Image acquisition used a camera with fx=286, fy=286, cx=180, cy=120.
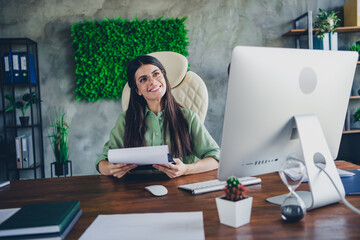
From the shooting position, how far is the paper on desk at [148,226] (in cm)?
68

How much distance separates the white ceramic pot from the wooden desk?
15 mm

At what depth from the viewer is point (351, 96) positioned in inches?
128

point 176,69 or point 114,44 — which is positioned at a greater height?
point 114,44

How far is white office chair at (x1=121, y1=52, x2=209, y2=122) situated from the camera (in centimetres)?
202

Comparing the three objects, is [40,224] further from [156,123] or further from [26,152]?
[26,152]

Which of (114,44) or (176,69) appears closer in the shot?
(176,69)

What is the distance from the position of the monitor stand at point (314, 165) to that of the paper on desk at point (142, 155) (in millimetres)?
432

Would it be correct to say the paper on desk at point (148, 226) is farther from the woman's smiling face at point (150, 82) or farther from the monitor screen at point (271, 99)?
the woman's smiling face at point (150, 82)

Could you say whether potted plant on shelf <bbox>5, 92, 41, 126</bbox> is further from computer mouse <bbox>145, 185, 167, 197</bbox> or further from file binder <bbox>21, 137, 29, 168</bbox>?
computer mouse <bbox>145, 185, 167, 197</bbox>

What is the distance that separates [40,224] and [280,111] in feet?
2.27

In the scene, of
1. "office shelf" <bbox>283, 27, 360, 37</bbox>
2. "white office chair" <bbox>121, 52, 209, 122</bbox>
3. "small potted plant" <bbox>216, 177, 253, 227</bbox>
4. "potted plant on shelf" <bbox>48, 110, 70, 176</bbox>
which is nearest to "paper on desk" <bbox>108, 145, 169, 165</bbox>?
"small potted plant" <bbox>216, 177, 253, 227</bbox>

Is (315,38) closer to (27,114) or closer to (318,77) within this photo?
(318,77)

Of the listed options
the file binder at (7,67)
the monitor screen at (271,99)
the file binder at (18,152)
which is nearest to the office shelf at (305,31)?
the monitor screen at (271,99)

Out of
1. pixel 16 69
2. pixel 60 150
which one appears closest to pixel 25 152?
pixel 60 150
